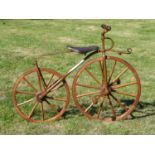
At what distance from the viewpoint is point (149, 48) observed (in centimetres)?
1169

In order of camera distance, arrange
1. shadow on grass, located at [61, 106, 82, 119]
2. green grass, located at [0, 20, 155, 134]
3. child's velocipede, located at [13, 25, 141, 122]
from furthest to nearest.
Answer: shadow on grass, located at [61, 106, 82, 119]
green grass, located at [0, 20, 155, 134]
child's velocipede, located at [13, 25, 141, 122]

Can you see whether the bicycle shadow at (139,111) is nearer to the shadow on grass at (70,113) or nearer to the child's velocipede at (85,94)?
the shadow on grass at (70,113)

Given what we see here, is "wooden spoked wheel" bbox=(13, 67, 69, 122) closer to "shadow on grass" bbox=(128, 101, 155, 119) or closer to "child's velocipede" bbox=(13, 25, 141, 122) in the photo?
"child's velocipede" bbox=(13, 25, 141, 122)

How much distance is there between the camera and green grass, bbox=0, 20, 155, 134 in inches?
236

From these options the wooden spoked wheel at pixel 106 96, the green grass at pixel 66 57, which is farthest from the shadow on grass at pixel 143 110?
the wooden spoked wheel at pixel 106 96

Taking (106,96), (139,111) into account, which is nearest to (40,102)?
(106,96)

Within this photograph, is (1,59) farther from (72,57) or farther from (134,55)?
(134,55)

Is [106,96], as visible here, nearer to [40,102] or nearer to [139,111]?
[139,111]

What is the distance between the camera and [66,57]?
10.2 metres

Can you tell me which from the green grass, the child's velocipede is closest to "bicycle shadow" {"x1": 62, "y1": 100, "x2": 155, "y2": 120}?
the green grass

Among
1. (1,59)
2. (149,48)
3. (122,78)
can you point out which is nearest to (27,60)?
(1,59)

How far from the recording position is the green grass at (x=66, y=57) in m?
6.01

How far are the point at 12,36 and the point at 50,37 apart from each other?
137cm

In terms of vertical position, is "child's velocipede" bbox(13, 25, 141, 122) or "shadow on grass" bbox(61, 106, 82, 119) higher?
"child's velocipede" bbox(13, 25, 141, 122)
